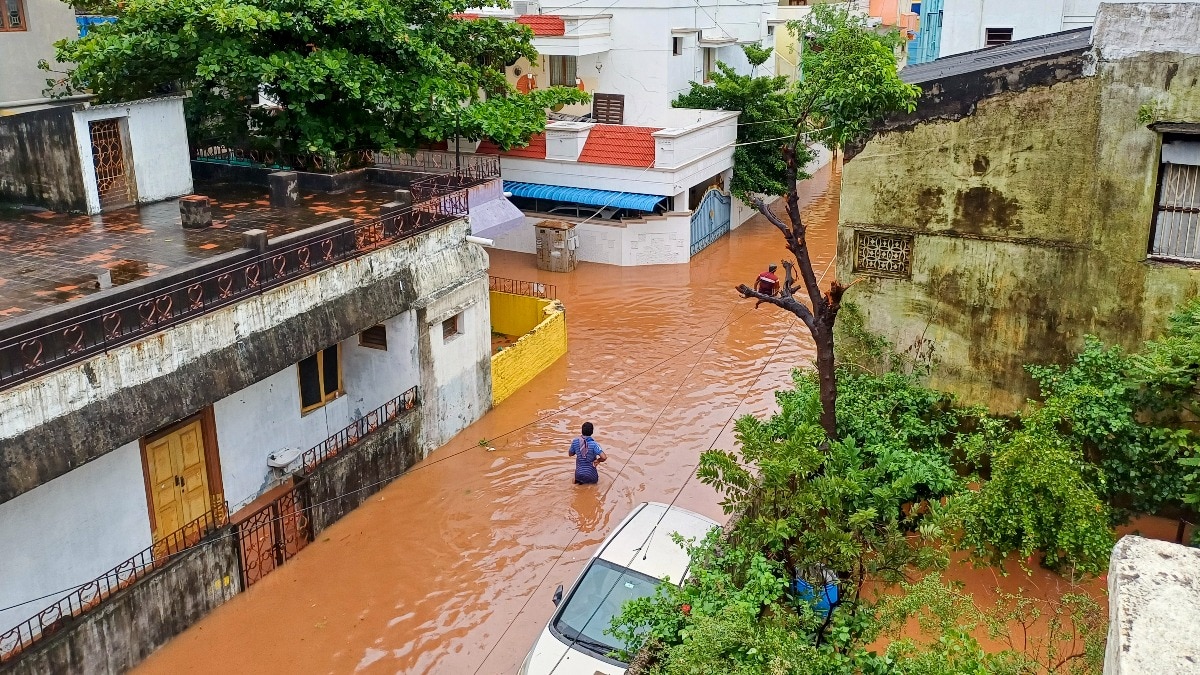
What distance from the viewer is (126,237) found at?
46.5 feet

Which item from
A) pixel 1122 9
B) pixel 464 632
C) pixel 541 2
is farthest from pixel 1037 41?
pixel 541 2

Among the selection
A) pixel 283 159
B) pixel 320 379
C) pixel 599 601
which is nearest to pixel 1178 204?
pixel 599 601

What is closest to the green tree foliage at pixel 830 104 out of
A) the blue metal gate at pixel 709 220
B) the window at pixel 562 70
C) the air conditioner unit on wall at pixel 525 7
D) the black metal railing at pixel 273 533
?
the black metal railing at pixel 273 533

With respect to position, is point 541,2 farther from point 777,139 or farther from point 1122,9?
point 1122,9

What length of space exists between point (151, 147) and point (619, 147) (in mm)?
12469

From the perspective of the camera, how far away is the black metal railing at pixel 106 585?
978cm

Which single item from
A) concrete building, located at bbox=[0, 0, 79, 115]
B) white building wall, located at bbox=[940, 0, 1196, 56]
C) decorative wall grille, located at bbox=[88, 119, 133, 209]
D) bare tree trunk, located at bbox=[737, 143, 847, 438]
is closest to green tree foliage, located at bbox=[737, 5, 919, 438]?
bare tree trunk, located at bbox=[737, 143, 847, 438]

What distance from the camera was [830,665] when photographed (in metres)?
7.69

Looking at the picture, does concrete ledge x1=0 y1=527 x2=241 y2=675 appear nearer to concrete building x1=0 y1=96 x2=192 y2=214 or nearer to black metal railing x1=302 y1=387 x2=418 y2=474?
black metal railing x1=302 y1=387 x2=418 y2=474

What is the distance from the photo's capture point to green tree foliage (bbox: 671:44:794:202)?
28.2 m

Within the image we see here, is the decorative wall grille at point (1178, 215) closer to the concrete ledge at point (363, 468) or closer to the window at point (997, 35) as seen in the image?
the concrete ledge at point (363, 468)

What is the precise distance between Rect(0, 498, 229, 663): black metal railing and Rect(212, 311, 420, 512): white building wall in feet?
2.00

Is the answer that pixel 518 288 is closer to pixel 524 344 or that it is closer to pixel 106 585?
pixel 524 344

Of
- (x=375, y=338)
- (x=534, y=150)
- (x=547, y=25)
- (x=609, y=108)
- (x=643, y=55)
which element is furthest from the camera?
(x=609, y=108)
